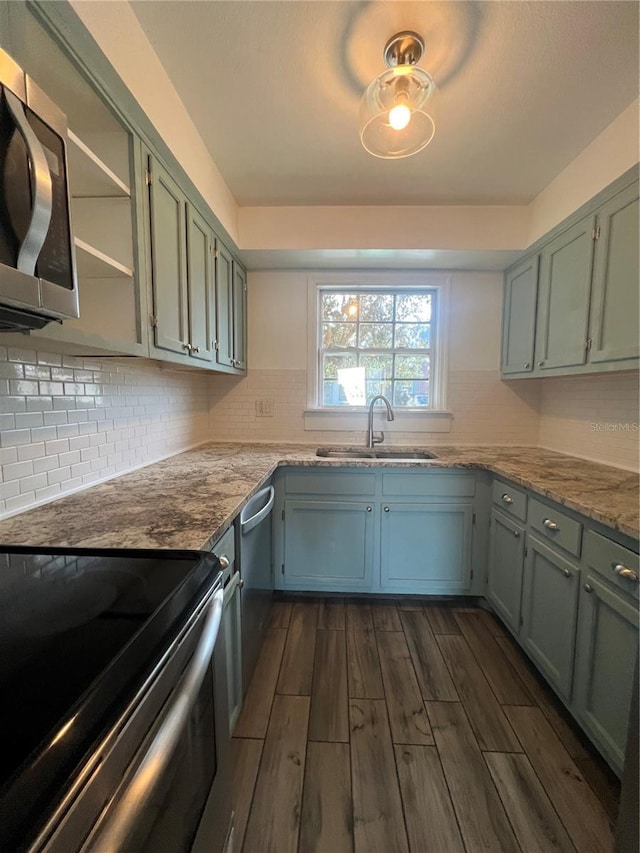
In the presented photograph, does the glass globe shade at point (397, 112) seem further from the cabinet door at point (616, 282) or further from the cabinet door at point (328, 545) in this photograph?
the cabinet door at point (328, 545)

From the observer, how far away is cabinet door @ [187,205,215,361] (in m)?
1.72

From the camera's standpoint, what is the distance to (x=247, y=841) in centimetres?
107

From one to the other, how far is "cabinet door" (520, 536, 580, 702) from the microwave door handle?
6.31ft

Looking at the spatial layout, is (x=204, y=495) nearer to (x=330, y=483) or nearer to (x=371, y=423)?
(x=330, y=483)

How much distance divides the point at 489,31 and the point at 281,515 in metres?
2.33

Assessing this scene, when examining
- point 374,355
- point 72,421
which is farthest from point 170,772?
point 374,355

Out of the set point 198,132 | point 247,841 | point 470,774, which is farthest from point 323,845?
point 198,132

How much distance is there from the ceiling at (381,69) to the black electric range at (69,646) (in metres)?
1.76

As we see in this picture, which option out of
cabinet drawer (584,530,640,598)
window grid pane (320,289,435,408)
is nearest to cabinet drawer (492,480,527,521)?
cabinet drawer (584,530,640,598)

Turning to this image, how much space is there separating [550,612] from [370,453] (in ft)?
4.54

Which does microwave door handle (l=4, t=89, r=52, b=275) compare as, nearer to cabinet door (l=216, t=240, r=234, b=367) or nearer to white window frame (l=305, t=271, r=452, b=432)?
cabinet door (l=216, t=240, r=234, b=367)

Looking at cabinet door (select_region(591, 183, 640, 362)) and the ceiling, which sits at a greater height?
the ceiling

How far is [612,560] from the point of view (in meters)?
1.21

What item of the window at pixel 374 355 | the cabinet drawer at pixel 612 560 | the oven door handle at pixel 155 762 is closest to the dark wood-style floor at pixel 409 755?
the cabinet drawer at pixel 612 560
